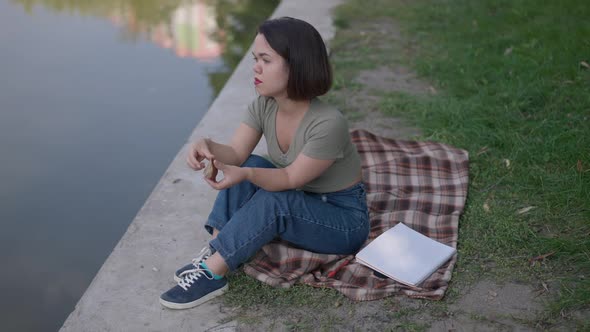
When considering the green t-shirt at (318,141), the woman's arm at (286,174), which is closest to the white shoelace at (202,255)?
the woman's arm at (286,174)

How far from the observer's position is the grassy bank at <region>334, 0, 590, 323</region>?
3070 millimetres

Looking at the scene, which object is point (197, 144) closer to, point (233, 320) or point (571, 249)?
point (233, 320)

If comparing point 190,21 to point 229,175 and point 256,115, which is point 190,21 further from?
point 229,175

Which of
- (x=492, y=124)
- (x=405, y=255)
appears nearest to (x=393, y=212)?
(x=405, y=255)

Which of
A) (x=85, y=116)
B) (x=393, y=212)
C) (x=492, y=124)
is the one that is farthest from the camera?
(x=85, y=116)

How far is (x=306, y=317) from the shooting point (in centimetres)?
273

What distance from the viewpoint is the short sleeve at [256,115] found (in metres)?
3.07

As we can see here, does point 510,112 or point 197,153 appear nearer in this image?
point 197,153

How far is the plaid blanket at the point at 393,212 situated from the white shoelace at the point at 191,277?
20cm

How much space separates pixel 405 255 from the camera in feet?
9.91

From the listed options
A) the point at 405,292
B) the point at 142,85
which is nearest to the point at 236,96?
the point at 142,85

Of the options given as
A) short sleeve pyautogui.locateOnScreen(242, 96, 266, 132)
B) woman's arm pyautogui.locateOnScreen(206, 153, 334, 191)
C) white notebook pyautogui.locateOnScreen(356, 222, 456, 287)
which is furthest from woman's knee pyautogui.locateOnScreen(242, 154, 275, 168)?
white notebook pyautogui.locateOnScreen(356, 222, 456, 287)

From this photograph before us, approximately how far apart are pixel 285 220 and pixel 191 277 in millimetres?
440

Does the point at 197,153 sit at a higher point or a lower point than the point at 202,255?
higher
